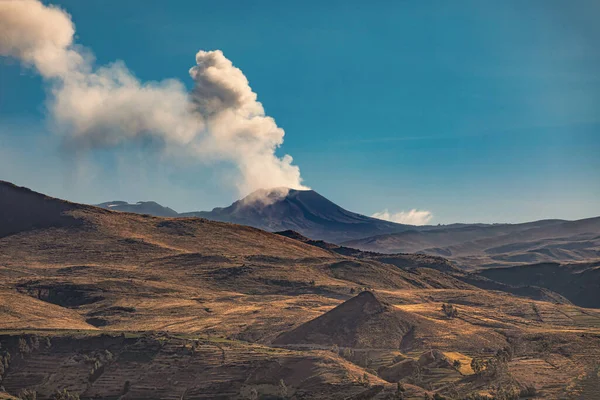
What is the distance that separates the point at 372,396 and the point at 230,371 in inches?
1487

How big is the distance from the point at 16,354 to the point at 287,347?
246ft

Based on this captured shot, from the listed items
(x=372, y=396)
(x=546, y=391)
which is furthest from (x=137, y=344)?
(x=546, y=391)

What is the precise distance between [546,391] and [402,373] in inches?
1356

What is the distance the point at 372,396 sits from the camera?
498 ft

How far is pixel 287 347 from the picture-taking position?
200 meters

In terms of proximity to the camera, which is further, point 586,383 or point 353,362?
point 353,362

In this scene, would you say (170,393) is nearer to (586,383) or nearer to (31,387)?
(31,387)

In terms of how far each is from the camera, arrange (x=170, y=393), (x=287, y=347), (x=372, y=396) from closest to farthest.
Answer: (x=372, y=396) → (x=170, y=393) → (x=287, y=347)

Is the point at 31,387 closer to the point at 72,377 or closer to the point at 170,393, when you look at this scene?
the point at 72,377

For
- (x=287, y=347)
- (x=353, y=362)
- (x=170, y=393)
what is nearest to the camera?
(x=170, y=393)

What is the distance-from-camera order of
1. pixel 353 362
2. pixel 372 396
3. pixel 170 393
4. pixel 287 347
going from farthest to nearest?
pixel 287 347
pixel 353 362
pixel 170 393
pixel 372 396

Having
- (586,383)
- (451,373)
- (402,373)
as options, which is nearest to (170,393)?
(402,373)

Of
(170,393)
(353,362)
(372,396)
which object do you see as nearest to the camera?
(372,396)

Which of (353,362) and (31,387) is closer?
(31,387)
